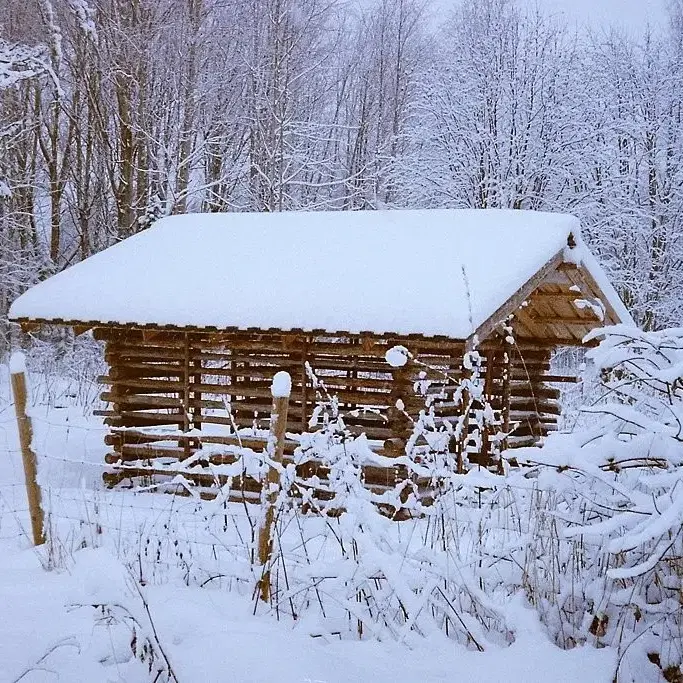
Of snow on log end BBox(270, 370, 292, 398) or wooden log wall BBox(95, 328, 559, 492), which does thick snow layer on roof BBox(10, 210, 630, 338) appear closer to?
wooden log wall BBox(95, 328, 559, 492)

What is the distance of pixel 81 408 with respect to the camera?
49.1ft

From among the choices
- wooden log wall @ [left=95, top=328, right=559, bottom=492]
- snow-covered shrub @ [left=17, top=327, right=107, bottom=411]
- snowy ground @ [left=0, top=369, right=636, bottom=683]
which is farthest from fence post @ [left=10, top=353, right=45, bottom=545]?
snow-covered shrub @ [left=17, top=327, right=107, bottom=411]

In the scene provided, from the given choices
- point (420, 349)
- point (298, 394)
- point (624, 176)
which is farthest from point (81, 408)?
point (624, 176)

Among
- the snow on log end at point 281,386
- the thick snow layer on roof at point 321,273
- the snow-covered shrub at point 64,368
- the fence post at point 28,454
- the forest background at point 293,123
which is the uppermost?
the forest background at point 293,123

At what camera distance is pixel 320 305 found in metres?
8.62

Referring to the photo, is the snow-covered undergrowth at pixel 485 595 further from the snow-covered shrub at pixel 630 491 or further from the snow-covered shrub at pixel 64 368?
the snow-covered shrub at pixel 64 368

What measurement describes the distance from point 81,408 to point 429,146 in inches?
486

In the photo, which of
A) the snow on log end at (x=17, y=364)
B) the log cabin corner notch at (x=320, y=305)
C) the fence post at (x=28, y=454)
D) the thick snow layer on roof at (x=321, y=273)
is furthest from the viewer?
the log cabin corner notch at (x=320, y=305)

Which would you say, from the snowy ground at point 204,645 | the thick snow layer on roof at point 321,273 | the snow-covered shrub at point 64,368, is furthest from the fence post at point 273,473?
the snow-covered shrub at point 64,368

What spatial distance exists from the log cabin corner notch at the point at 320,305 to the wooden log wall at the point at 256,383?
3 cm

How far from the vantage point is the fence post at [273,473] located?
432 centimetres

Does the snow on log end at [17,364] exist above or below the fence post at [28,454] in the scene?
above

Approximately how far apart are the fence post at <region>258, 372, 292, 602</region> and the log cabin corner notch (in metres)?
3.43

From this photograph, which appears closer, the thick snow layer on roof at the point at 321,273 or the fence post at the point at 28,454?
the fence post at the point at 28,454
